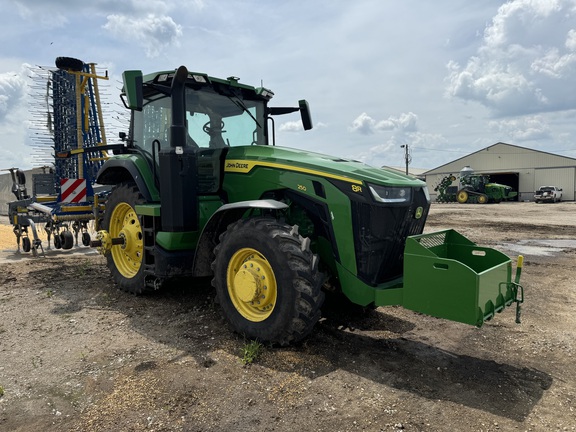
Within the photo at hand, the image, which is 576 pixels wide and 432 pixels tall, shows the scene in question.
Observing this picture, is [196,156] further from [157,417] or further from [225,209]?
[157,417]

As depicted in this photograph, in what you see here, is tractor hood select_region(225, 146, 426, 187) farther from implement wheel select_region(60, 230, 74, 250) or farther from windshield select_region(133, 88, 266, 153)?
implement wheel select_region(60, 230, 74, 250)

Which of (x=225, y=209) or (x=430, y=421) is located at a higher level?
(x=225, y=209)

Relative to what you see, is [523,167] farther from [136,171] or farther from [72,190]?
[136,171]

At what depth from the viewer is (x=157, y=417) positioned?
2.98 meters

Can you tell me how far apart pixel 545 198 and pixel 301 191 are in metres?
38.6

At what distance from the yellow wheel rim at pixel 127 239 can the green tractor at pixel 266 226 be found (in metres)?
0.03

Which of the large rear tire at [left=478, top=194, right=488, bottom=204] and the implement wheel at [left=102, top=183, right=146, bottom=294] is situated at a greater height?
the implement wheel at [left=102, top=183, right=146, bottom=294]

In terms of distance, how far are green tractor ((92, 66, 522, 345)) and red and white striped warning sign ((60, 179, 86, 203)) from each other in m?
3.75

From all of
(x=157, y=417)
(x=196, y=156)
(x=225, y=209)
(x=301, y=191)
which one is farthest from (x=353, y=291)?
(x=196, y=156)

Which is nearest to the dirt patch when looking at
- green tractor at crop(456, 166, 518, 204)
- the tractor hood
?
the tractor hood

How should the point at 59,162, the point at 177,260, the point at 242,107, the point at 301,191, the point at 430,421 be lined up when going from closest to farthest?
the point at 430,421
the point at 301,191
the point at 177,260
the point at 242,107
the point at 59,162

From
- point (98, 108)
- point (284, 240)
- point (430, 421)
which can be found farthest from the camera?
point (98, 108)

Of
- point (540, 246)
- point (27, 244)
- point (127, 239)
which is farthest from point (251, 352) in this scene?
point (540, 246)

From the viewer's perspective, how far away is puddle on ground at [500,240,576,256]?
1023 cm
